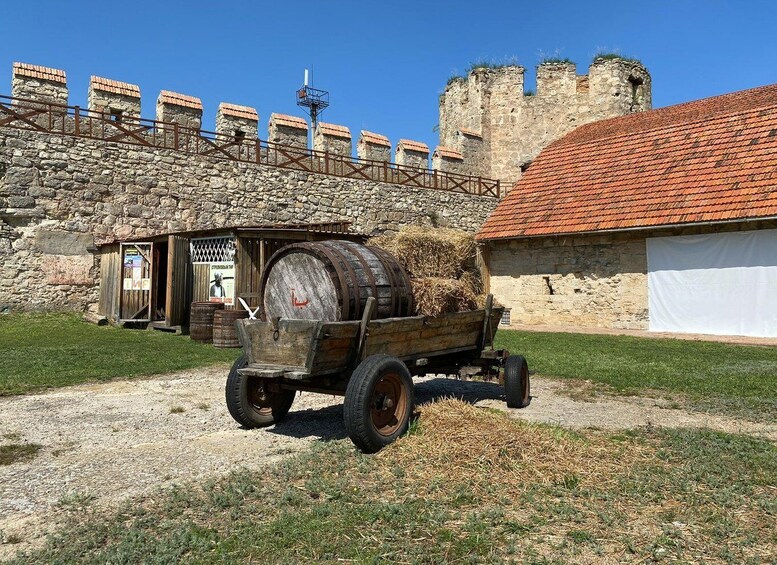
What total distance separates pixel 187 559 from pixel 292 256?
2.99m

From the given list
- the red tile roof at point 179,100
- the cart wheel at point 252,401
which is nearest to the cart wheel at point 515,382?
the cart wheel at point 252,401

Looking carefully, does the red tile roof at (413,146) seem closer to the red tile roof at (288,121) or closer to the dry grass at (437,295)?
the red tile roof at (288,121)

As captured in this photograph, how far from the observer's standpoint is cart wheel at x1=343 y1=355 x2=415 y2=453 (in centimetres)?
441

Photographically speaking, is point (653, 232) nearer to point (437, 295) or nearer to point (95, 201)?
point (437, 295)

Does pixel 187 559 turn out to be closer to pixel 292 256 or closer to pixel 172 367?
pixel 292 256

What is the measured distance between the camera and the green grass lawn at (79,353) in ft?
26.5

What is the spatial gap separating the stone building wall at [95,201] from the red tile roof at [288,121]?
5.06 feet

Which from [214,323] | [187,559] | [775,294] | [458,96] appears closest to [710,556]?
[187,559]

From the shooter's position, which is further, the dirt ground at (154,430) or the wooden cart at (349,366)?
the wooden cart at (349,366)

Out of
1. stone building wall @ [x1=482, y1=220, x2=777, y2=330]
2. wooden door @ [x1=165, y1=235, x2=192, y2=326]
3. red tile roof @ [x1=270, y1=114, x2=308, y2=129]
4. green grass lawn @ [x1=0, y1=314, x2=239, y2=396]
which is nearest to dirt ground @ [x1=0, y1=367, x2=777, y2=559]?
green grass lawn @ [x1=0, y1=314, x2=239, y2=396]

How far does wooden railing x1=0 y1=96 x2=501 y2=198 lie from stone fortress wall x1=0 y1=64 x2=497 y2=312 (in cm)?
9

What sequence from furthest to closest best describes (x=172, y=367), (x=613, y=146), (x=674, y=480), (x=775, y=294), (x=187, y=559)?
(x=613, y=146) < (x=775, y=294) < (x=172, y=367) < (x=674, y=480) < (x=187, y=559)

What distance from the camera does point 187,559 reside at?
286 cm

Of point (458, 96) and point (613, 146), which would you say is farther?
point (458, 96)
